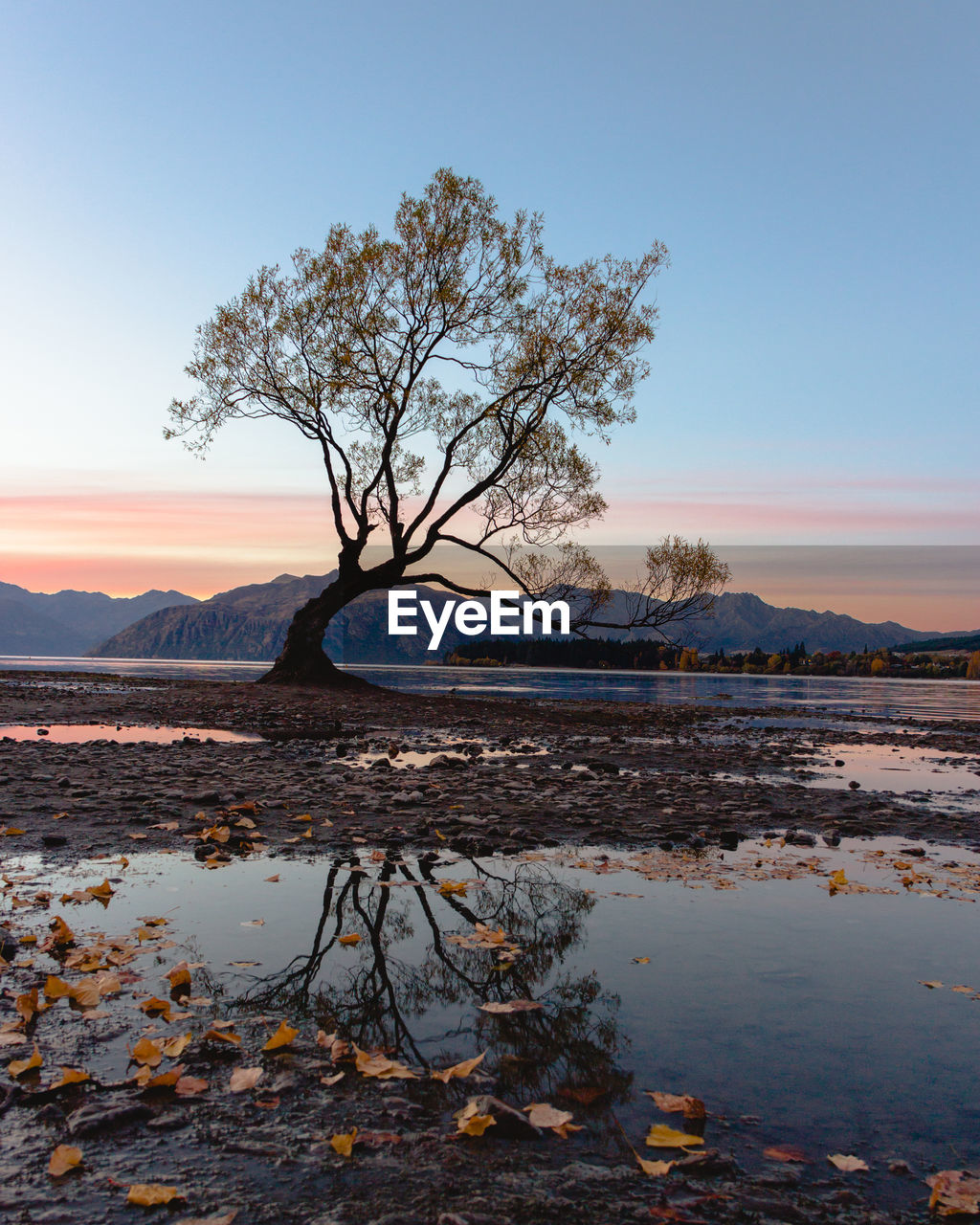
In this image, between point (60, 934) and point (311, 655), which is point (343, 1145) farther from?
point (311, 655)

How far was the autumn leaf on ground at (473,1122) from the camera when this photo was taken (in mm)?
3335

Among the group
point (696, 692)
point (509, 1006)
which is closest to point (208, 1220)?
point (509, 1006)

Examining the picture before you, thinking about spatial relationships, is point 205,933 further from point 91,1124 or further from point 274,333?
point 274,333

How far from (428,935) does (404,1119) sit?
7.79 feet

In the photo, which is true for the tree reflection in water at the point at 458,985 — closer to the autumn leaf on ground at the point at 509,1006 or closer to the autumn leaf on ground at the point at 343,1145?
the autumn leaf on ground at the point at 509,1006

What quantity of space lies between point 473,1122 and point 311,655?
109 feet

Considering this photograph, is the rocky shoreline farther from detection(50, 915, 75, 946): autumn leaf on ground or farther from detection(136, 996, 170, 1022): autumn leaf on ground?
detection(136, 996, 170, 1022): autumn leaf on ground

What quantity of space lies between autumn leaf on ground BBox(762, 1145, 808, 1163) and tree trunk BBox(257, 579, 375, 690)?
31.7 meters

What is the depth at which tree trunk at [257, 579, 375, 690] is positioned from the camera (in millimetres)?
34562

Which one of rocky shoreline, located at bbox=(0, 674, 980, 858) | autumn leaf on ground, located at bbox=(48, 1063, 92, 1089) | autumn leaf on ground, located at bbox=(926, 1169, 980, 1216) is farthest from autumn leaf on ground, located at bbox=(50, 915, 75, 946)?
autumn leaf on ground, located at bbox=(926, 1169, 980, 1216)

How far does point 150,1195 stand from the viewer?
288 cm

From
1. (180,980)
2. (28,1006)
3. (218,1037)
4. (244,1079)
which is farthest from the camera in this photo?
(180,980)

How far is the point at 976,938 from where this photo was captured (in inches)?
241

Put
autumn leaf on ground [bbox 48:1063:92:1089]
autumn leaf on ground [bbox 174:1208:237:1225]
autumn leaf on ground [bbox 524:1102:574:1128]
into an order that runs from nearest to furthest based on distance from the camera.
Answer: autumn leaf on ground [bbox 174:1208:237:1225] → autumn leaf on ground [bbox 524:1102:574:1128] → autumn leaf on ground [bbox 48:1063:92:1089]
